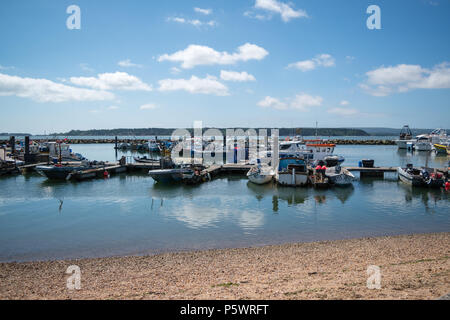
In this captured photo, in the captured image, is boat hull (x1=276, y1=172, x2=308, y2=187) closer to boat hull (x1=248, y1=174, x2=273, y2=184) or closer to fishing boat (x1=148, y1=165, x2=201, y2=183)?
boat hull (x1=248, y1=174, x2=273, y2=184)

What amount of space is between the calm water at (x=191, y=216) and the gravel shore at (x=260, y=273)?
5.29ft

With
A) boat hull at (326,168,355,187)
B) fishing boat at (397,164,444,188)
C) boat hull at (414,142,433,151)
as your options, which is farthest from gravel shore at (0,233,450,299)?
boat hull at (414,142,433,151)

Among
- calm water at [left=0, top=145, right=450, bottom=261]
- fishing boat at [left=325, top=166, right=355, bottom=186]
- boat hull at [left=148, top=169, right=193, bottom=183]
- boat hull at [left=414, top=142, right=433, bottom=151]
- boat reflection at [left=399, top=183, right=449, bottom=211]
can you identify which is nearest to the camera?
calm water at [left=0, top=145, right=450, bottom=261]

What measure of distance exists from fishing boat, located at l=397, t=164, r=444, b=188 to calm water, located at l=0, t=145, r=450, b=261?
3.06 feet

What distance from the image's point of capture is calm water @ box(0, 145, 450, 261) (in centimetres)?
1337

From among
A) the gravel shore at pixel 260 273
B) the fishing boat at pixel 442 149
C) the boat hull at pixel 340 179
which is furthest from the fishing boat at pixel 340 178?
the fishing boat at pixel 442 149

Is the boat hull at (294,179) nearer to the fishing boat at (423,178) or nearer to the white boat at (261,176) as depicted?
the white boat at (261,176)

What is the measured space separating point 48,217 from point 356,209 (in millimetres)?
18025

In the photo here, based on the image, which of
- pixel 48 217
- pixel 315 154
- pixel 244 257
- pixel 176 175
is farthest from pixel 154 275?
pixel 315 154

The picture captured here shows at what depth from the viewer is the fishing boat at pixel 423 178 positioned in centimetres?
2522

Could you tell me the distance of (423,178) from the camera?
1015 inches

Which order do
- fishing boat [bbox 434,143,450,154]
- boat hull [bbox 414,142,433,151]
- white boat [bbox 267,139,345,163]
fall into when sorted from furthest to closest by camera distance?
1. boat hull [bbox 414,142,433,151]
2. fishing boat [bbox 434,143,450,154]
3. white boat [bbox 267,139,345,163]

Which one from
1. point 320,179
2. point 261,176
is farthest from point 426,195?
point 261,176
